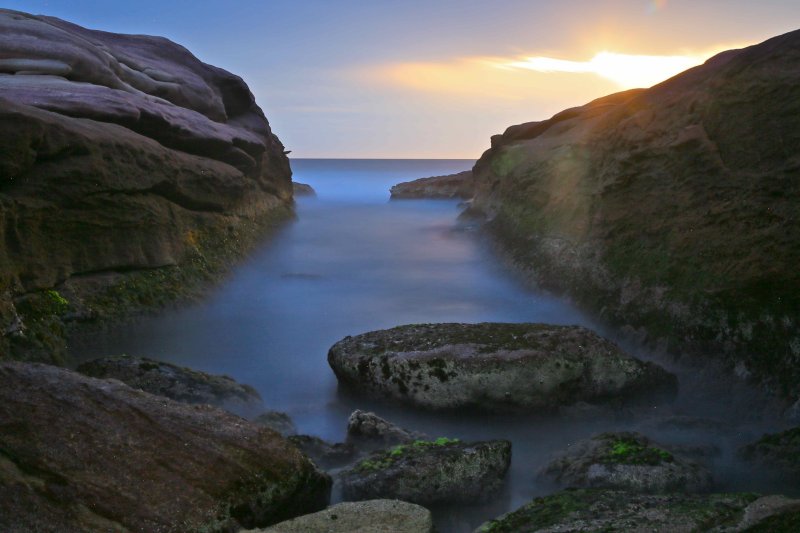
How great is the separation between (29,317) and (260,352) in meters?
3.78

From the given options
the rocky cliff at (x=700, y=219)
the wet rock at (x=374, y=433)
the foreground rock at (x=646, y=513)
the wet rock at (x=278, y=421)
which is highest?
the rocky cliff at (x=700, y=219)

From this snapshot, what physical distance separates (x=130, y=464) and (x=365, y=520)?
1.94 metres

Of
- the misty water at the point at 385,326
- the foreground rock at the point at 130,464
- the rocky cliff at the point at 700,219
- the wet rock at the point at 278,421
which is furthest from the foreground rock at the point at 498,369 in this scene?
the foreground rock at the point at 130,464

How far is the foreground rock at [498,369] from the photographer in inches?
370

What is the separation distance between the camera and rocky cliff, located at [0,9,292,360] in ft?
35.9

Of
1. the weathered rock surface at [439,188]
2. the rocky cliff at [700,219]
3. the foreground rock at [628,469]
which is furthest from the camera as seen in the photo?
the weathered rock surface at [439,188]

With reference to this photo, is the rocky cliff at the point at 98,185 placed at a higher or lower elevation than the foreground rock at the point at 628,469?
higher

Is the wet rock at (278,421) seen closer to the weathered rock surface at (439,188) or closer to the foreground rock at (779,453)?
the foreground rock at (779,453)

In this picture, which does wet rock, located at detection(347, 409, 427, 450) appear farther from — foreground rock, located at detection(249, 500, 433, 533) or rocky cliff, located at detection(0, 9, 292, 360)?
rocky cliff, located at detection(0, 9, 292, 360)

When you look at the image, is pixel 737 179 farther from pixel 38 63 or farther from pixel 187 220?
pixel 38 63

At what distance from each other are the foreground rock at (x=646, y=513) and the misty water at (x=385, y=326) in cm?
109

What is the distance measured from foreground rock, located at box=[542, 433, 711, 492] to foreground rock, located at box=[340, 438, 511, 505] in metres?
0.72

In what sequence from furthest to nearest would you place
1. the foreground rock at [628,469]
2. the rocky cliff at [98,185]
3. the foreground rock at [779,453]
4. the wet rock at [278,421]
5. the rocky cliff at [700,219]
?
Answer: 1. the rocky cliff at [98,185]
2. the rocky cliff at [700,219]
3. the wet rock at [278,421]
4. the foreground rock at [779,453]
5. the foreground rock at [628,469]

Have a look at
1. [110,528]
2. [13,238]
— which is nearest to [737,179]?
[110,528]
